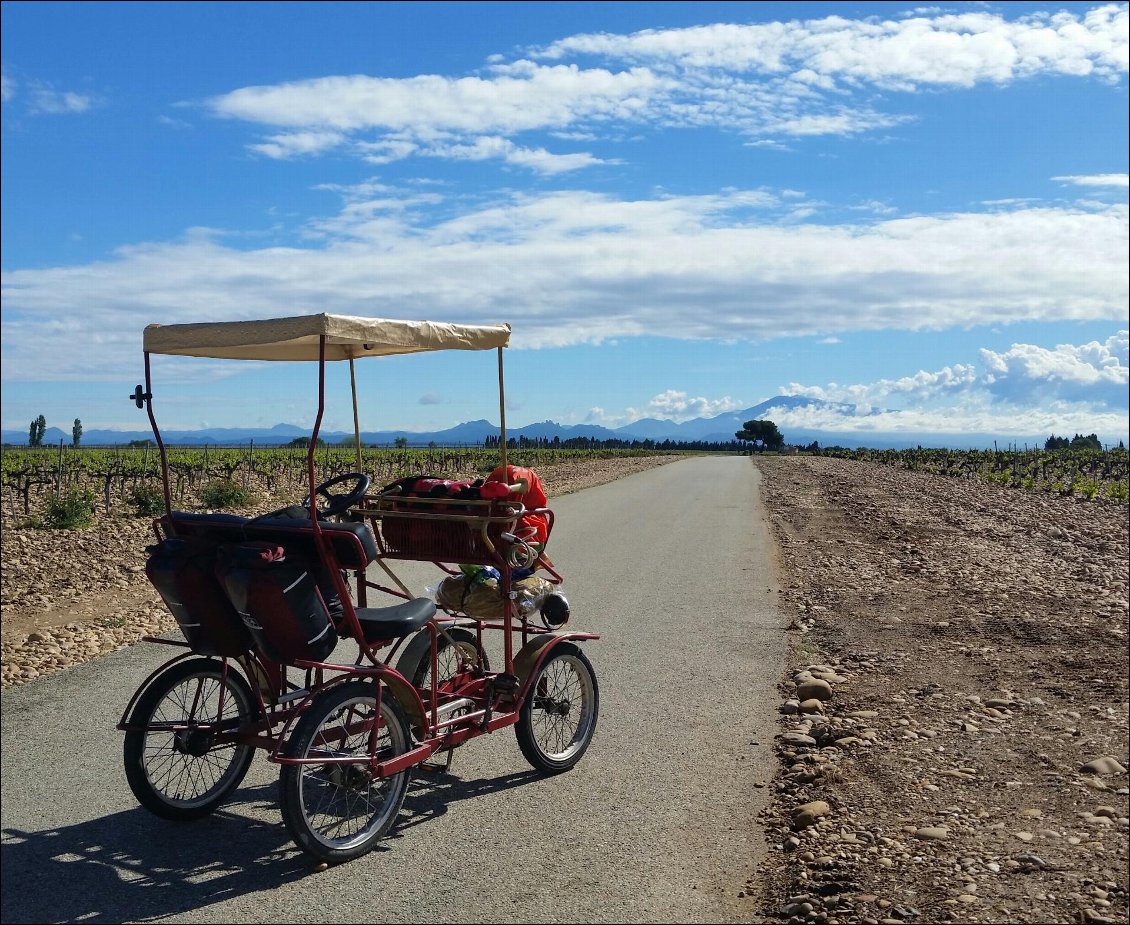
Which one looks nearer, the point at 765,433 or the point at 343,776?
the point at 343,776

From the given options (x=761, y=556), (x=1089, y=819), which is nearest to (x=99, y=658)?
(x=1089, y=819)

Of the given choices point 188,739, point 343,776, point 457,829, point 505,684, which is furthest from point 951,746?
point 188,739

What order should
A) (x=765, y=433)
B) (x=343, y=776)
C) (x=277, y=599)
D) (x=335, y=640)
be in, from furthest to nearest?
(x=765, y=433), (x=335, y=640), (x=343, y=776), (x=277, y=599)

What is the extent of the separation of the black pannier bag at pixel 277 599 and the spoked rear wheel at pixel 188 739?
574 mm

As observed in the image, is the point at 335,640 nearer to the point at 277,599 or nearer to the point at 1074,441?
the point at 277,599

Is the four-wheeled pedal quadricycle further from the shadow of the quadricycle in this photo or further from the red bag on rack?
the shadow of the quadricycle

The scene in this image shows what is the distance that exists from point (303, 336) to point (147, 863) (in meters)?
2.41

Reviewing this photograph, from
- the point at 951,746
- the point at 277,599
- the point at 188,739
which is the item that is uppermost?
the point at 277,599

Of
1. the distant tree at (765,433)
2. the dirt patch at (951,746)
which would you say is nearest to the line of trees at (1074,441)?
the distant tree at (765,433)

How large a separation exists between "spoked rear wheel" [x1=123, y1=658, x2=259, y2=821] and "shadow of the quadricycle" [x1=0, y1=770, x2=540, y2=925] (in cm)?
13

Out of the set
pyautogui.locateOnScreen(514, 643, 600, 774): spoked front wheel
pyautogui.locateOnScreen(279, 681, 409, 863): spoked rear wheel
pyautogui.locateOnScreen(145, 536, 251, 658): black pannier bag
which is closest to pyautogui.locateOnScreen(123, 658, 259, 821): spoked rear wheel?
pyautogui.locateOnScreen(145, 536, 251, 658): black pannier bag

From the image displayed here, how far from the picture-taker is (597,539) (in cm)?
1723

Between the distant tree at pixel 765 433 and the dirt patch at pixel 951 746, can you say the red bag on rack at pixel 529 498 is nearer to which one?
the dirt patch at pixel 951 746

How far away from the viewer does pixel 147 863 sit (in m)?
4.61
